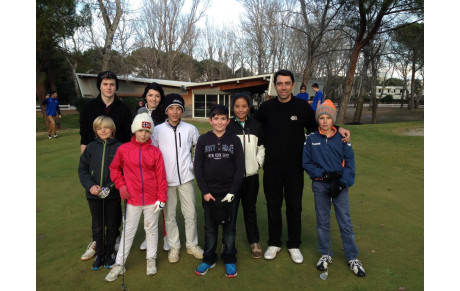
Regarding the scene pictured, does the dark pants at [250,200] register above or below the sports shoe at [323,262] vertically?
above

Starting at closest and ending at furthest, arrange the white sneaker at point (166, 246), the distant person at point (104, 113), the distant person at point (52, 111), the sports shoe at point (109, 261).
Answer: the sports shoe at point (109, 261)
the distant person at point (104, 113)
the white sneaker at point (166, 246)
the distant person at point (52, 111)

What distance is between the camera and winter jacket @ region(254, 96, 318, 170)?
348 centimetres

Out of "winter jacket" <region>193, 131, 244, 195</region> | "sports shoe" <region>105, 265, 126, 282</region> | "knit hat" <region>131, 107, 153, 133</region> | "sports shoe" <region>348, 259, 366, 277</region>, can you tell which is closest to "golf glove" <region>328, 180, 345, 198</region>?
"sports shoe" <region>348, 259, 366, 277</region>

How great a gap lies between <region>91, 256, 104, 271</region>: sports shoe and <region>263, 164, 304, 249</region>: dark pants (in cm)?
194

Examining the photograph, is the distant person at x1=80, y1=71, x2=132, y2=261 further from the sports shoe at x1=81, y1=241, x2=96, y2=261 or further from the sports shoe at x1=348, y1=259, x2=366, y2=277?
the sports shoe at x1=348, y1=259, x2=366, y2=277

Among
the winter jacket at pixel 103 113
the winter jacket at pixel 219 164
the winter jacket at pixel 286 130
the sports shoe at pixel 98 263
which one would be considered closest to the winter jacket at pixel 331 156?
the winter jacket at pixel 286 130

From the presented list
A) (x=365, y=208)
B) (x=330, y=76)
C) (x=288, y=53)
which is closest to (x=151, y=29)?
(x=288, y=53)

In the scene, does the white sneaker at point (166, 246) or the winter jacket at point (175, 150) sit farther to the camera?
the white sneaker at point (166, 246)

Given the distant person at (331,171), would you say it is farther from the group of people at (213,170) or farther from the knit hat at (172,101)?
the knit hat at (172,101)

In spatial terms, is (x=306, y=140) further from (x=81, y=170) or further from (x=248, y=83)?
(x=248, y=83)

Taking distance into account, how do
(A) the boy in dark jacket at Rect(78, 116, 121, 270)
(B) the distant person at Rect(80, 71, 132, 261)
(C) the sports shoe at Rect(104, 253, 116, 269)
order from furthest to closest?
(B) the distant person at Rect(80, 71, 132, 261) < (C) the sports shoe at Rect(104, 253, 116, 269) < (A) the boy in dark jacket at Rect(78, 116, 121, 270)

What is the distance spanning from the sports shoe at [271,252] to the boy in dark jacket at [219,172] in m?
0.45

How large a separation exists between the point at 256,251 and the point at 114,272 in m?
1.58

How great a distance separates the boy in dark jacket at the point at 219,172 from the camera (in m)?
3.23
